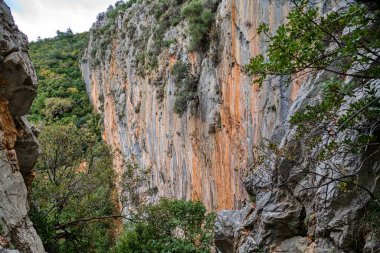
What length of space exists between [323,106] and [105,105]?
39.4 meters

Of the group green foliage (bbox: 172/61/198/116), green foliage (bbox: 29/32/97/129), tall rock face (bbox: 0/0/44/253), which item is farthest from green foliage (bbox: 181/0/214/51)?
green foliage (bbox: 29/32/97/129)

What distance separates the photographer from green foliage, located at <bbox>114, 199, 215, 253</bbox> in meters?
14.5

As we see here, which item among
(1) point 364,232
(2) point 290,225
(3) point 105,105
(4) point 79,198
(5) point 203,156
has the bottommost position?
(1) point 364,232

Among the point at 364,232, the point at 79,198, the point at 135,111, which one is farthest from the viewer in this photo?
the point at 135,111

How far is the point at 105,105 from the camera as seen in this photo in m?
43.7

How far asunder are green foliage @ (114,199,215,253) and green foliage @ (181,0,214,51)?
25.9ft

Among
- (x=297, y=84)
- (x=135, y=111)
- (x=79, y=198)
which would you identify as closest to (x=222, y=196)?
(x=79, y=198)

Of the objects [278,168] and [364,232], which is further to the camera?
[278,168]

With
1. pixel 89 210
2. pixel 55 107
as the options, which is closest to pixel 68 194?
pixel 89 210

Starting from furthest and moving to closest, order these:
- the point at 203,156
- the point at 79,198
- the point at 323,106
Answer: the point at 203,156
the point at 79,198
the point at 323,106

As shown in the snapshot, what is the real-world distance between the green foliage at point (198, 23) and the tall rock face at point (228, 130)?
1.54 feet

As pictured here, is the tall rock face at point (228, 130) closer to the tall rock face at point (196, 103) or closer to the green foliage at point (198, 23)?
the tall rock face at point (196, 103)

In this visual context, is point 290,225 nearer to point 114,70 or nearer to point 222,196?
point 222,196

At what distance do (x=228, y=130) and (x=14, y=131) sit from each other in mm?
8993
